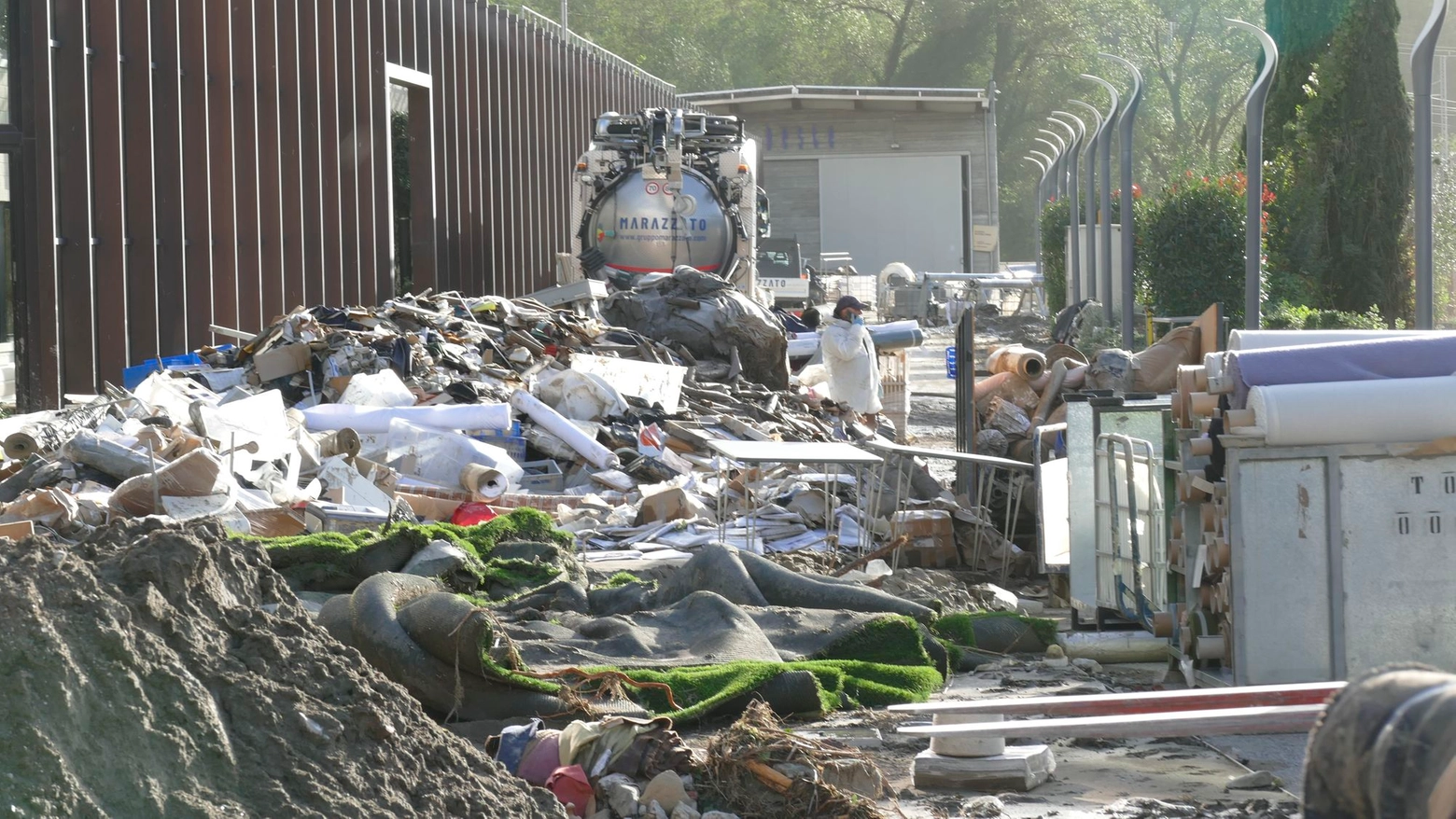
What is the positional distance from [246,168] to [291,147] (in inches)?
44.3

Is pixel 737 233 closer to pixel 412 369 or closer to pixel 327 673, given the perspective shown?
pixel 412 369

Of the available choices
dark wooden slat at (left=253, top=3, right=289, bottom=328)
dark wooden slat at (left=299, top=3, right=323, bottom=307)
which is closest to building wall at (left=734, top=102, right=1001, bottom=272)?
dark wooden slat at (left=299, top=3, right=323, bottom=307)

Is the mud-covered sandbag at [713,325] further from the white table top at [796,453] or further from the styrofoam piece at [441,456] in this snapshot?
the white table top at [796,453]

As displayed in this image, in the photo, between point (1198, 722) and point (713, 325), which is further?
point (713, 325)

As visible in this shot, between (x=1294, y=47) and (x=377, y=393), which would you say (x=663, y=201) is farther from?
(x=1294, y=47)

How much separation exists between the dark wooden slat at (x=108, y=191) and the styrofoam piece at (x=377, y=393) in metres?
2.54

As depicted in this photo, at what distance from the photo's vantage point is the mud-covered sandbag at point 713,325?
53.8ft

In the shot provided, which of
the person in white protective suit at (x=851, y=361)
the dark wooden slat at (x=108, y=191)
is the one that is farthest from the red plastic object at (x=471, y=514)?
the person in white protective suit at (x=851, y=361)

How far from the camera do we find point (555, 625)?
6398 mm

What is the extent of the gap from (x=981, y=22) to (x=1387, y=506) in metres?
67.2

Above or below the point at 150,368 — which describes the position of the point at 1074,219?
above

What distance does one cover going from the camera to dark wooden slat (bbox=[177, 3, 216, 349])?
1498 cm

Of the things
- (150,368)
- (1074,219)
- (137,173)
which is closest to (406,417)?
(150,368)

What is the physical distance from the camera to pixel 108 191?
13609 mm
